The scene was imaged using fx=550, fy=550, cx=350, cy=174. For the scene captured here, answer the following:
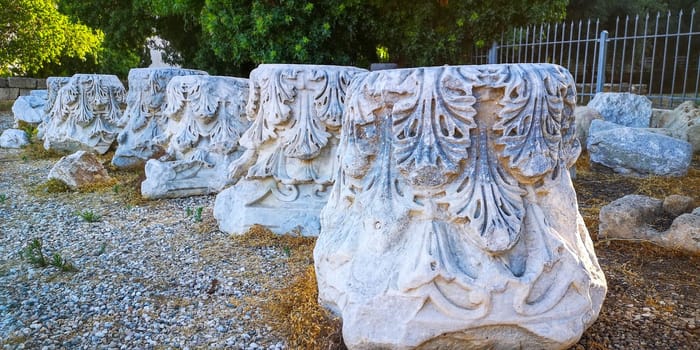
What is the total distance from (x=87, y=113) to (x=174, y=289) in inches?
208

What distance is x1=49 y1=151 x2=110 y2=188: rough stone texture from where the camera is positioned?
5.55 metres

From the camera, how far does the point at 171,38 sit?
12.2m

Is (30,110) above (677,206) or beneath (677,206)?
above

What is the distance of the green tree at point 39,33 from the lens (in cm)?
1190

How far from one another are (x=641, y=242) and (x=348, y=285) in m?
2.27

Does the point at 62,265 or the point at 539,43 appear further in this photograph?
the point at 539,43

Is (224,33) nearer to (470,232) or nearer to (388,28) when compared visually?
(388,28)

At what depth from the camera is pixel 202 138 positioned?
5.35m

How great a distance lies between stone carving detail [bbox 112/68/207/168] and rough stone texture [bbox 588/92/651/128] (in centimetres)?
525

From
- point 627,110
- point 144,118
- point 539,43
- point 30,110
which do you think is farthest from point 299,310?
point 30,110

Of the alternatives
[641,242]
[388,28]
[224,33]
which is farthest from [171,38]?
[641,242]

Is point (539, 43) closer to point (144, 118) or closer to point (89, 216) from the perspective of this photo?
point (144, 118)

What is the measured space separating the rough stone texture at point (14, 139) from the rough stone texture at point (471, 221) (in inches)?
333

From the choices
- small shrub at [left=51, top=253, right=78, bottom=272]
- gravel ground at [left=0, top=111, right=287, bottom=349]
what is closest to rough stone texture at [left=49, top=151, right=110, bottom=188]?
gravel ground at [left=0, top=111, right=287, bottom=349]
